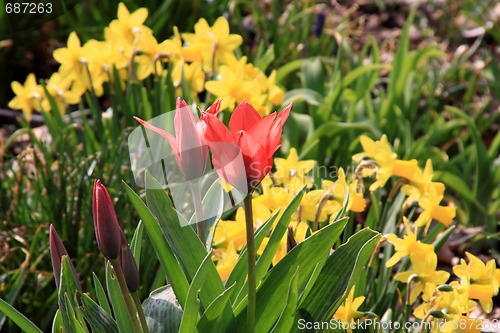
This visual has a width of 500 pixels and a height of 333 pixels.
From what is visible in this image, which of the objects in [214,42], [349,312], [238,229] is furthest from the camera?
[214,42]

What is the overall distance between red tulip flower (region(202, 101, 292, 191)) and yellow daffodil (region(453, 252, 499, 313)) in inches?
22.4

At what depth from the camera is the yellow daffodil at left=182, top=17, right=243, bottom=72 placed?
2021mm

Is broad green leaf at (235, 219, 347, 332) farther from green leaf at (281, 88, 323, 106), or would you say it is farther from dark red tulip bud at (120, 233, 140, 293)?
green leaf at (281, 88, 323, 106)

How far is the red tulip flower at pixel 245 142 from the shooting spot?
88 centimetres

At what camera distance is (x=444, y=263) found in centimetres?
221

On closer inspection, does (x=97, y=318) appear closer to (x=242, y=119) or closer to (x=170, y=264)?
(x=170, y=264)

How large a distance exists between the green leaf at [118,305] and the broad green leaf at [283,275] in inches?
7.2

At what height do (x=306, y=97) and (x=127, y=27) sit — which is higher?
(x=127, y=27)

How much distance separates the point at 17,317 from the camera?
3.72 ft

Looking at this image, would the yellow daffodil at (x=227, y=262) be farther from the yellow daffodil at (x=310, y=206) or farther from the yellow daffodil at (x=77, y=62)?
the yellow daffodil at (x=77, y=62)

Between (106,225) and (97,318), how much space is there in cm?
27

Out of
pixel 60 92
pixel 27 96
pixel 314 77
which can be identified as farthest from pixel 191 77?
pixel 314 77

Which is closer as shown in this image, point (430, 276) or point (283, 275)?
point (283, 275)

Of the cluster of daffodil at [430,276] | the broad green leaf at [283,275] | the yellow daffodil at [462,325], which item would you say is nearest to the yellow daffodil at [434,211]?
the cluster of daffodil at [430,276]
